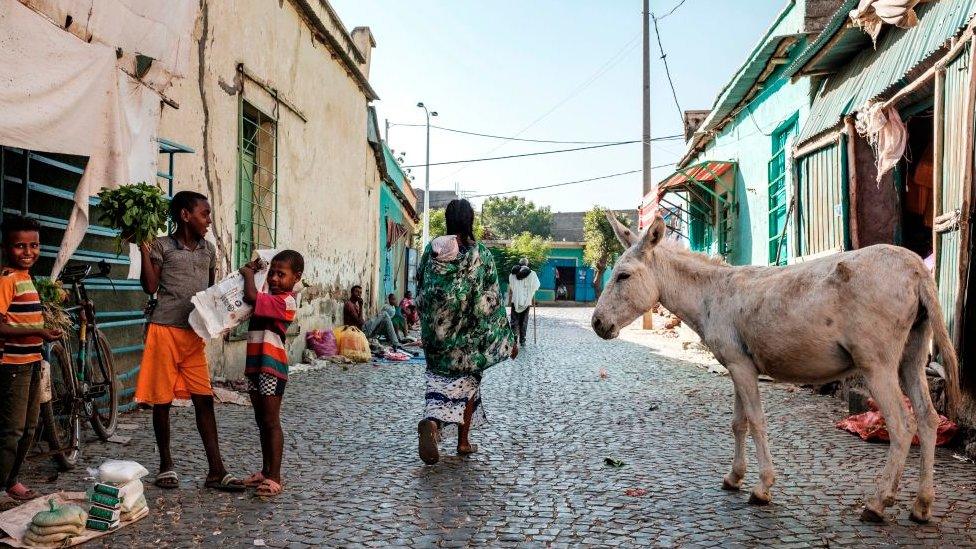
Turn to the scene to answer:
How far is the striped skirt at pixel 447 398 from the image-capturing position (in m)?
5.64

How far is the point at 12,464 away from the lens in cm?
428

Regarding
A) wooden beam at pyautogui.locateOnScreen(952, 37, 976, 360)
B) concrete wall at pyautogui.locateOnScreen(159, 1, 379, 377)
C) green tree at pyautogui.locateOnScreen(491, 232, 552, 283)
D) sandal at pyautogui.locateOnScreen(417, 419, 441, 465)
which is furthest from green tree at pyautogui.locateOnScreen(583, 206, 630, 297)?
sandal at pyautogui.locateOnScreen(417, 419, 441, 465)

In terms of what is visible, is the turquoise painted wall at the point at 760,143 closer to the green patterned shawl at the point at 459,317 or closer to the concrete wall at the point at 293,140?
the green patterned shawl at the point at 459,317

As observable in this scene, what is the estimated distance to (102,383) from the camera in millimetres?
5980

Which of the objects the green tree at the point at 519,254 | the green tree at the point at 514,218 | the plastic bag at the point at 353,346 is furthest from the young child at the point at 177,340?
the green tree at the point at 514,218

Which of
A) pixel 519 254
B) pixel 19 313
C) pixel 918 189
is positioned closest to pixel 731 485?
pixel 19 313

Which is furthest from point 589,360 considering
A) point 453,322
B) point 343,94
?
point 453,322

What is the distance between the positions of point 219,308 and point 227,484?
1.06m

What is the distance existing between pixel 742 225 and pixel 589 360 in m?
4.50

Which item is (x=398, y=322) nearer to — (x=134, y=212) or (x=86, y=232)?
(x=86, y=232)

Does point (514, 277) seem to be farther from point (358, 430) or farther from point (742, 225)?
point (358, 430)

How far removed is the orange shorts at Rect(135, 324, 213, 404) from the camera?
4.61m

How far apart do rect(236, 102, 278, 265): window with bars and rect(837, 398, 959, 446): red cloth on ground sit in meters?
7.46

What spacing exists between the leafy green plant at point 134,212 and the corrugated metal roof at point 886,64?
19.5 feet
